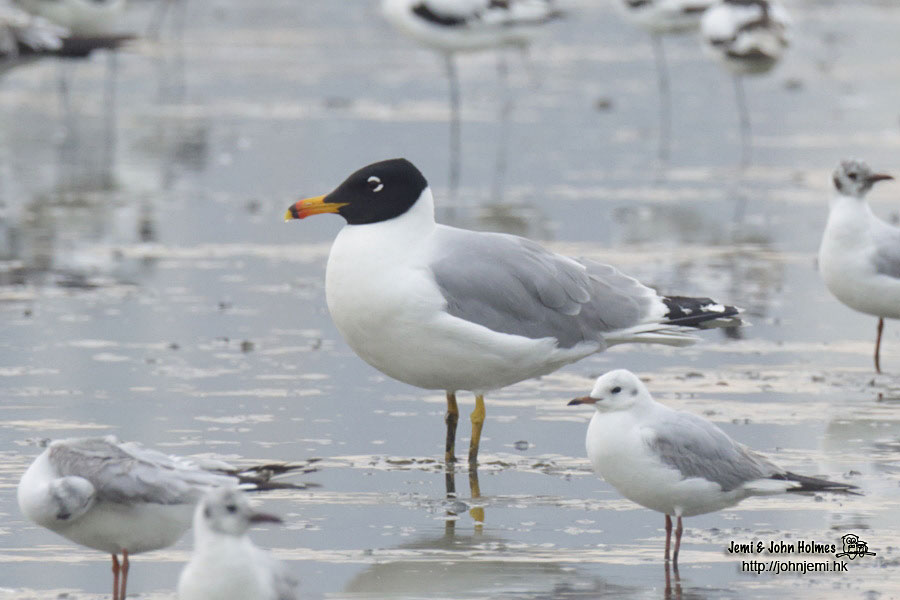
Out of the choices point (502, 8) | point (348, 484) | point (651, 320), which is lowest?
point (348, 484)

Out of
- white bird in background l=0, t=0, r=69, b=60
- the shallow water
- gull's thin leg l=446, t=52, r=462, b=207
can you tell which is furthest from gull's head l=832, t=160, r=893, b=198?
white bird in background l=0, t=0, r=69, b=60

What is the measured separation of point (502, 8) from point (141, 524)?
1468 cm

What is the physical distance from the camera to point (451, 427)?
779 cm

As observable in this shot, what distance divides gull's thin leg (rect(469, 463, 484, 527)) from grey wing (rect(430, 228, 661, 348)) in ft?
2.06

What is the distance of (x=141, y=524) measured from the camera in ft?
18.9

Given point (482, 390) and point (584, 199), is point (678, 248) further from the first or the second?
point (482, 390)

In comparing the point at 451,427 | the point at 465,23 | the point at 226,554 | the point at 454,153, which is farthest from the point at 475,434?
the point at 465,23

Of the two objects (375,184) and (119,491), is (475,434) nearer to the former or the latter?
(375,184)

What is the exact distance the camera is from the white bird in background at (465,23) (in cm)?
1919

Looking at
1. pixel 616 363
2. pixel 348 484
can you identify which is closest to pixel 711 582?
pixel 348 484

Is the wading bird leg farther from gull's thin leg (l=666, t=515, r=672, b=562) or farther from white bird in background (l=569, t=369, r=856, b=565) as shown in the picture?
gull's thin leg (l=666, t=515, r=672, b=562)

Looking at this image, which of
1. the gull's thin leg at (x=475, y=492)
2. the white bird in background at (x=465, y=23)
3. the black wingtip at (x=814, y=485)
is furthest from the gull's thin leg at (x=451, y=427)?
the white bird in background at (x=465, y=23)

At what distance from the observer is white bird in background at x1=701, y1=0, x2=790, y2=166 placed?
63.2 ft

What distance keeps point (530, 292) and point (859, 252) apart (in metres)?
2.52
